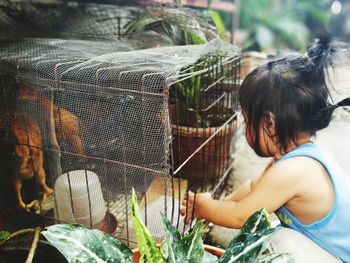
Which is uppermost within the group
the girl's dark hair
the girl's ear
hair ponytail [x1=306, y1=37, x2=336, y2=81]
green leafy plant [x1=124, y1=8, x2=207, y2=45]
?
green leafy plant [x1=124, y1=8, x2=207, y2=45]

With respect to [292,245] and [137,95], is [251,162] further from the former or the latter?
[137,95]

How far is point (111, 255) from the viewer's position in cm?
65

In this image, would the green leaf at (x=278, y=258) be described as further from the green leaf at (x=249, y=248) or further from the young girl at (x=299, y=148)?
the young girl at (x=299, y=148)

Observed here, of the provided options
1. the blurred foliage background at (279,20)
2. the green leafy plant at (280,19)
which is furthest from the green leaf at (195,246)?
the green leafy plant at (280,19)

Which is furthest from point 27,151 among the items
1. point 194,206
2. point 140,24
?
point 140,24

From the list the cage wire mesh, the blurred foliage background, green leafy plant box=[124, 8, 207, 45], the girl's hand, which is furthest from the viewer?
the blurred foliage background

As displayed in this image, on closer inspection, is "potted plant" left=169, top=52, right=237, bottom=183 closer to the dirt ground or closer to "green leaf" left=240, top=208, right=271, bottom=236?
the dirt ground

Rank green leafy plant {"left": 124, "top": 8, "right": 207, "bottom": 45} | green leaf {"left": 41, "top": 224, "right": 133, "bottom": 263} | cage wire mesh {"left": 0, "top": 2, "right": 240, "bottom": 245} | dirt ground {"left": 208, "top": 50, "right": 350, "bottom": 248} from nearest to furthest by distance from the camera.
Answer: green leaf {"left": 41, "top": 224, "right": 133, "bottom": 263} → cage wire mesh {"left": 0, "top": 2, "right": 240, "bottom": 245} → dirt ground {"left": 208, "top": 50, "right": 350, "bottom": 248} → green leafy plant {"left": 124, "top": 8, "right": 207, "bottom": 45}

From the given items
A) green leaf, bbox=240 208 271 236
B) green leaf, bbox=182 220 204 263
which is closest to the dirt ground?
green leaf, bbox=240 208 271 236

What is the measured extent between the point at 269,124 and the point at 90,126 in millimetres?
548

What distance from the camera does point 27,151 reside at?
4.12ft

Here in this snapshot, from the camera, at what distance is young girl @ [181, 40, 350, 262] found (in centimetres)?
100

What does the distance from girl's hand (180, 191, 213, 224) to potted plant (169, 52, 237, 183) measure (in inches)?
13.6

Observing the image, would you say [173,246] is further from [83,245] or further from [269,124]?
[269,124]
